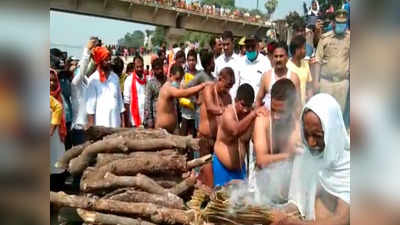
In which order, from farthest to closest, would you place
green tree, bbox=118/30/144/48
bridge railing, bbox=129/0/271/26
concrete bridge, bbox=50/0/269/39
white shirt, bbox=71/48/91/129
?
1. white shirt, bbox=71/48/91/129
2. green tree, bbox=118/30/144/48
3. concrete bridge, bbox=50/0/269/39
4. bridge railing, bbox=129/0/271/26

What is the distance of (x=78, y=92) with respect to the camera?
4.36 metres

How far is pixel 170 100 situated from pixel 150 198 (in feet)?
2.78

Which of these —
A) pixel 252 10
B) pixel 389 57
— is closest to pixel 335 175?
pixel 252 10

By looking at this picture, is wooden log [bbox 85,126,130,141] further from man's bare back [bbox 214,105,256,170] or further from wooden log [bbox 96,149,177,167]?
man's bare back [bbox 214,105,256,170]

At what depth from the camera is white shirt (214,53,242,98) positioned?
3449 mm

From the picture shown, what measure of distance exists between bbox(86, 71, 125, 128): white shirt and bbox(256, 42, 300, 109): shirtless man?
151 centimetres

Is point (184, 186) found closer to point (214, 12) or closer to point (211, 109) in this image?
point (211, 109)

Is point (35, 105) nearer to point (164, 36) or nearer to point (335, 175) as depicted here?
point (335, 175)

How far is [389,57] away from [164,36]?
1967 millimetres

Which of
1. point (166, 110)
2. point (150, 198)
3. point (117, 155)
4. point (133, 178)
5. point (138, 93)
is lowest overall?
point (150, 198)

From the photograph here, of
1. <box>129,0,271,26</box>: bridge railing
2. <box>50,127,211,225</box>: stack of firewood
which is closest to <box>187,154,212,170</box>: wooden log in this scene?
<box>50,127,211,225</box>: stack of firewood

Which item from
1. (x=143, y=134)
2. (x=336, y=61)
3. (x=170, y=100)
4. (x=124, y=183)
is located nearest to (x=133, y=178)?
(x=124, y=183)

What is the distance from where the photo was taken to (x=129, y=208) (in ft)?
11.0

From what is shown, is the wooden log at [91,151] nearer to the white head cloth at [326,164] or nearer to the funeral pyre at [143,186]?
the funeral pyre at [143,186]
